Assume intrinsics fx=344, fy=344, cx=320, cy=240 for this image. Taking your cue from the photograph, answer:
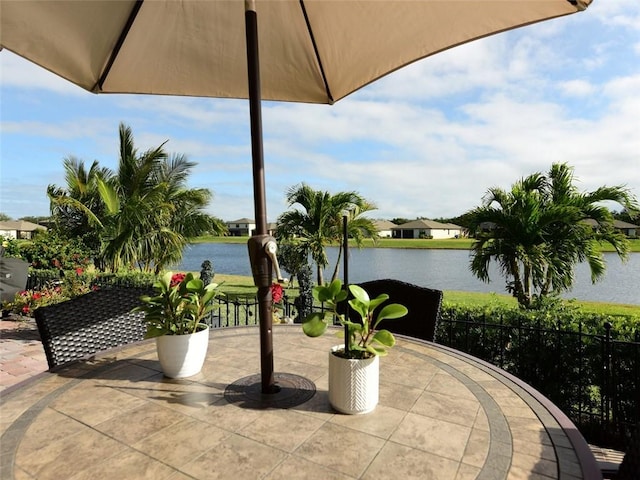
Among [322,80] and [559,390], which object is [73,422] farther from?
[559,390]

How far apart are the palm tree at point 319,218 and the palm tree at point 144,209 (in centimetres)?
256

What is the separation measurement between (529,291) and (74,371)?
→ 18.9 ft

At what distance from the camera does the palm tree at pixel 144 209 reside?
802 centimetres

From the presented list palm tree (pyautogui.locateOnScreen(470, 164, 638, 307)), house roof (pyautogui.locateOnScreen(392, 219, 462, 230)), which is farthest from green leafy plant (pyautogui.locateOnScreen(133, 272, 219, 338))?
house roof (pyautogui.locateOnScreen(392, 219, 462, 230))

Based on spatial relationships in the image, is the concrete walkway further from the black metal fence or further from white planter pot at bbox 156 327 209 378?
the black metal fence

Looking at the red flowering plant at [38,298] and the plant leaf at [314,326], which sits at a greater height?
the plant leaf at [314,326]

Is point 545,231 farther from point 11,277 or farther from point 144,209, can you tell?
point 11,277

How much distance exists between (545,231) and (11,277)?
9.02 metres

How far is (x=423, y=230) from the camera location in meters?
64.4

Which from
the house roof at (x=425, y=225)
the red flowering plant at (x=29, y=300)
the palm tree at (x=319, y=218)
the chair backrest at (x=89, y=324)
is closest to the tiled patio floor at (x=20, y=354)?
the red flowering plant at (x=29, y=300)

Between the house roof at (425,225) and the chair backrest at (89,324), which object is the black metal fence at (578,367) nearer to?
the chair backrest at (89,324)

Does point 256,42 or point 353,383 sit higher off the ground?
point 256,42

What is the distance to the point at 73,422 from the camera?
119cm

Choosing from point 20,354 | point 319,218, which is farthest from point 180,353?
point 319,218
